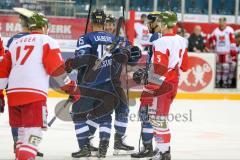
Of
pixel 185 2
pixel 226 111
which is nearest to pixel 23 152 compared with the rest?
pixel 226 111

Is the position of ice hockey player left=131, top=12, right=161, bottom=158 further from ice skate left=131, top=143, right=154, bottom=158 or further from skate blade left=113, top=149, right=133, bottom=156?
skate blade left=113, top=149, right=133, bottom=156

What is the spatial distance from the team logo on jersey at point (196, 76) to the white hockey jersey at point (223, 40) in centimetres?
116

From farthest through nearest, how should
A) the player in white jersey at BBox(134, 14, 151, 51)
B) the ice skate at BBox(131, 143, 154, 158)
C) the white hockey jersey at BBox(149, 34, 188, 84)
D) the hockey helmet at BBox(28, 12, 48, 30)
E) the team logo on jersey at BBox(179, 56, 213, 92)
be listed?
the player in white jersey at BBox(134, 14, 151, 51)
the team logo on jersey at BBox(179, 56, 213, 92)
the ice skate at BBox(131, 143, 154, 158)
the white hockey jersey at BBox(149, 34, 188, 84)
the hockey helmet at BBox(28, 12, 48, 30)

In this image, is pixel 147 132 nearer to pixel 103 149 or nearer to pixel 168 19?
pixel 103 149

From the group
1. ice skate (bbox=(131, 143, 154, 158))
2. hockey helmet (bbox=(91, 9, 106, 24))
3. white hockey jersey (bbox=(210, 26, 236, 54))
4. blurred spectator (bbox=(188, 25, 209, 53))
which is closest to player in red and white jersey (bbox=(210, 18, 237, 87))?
white hockey jersey (bbox=(210, 26, 236, 54))

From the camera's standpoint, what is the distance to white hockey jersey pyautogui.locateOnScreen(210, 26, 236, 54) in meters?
15.1

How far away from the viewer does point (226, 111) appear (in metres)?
11.8

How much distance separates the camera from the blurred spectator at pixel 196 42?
14.7m

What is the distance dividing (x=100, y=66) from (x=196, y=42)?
8013 mm

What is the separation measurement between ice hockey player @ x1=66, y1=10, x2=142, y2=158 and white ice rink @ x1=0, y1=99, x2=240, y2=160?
1.11ft

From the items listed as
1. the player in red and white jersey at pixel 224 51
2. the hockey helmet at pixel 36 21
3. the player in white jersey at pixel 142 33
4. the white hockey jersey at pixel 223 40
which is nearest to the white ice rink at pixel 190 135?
the hockey helmet at pixel 36 21

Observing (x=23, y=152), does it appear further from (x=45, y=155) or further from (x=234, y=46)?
(x=234, y=46)

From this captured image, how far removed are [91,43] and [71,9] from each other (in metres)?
7.35

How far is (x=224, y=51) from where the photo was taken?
49.3ft
